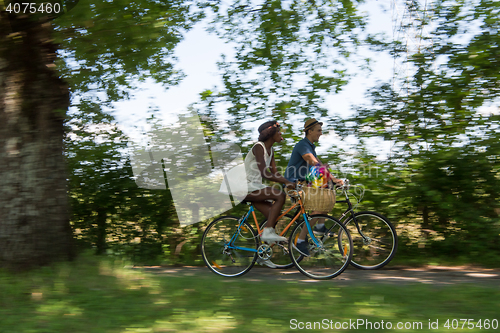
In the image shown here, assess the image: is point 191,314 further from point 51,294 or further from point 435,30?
point 435,30

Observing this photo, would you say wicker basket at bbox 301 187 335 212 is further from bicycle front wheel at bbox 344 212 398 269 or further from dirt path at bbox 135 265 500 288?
dirt path at bbox 135 265 500 288

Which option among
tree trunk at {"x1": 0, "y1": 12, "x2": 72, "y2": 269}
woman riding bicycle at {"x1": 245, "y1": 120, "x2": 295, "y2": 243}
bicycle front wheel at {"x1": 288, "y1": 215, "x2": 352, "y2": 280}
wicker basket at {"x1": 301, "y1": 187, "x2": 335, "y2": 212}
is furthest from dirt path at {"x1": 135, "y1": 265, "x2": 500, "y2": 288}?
tree trunk at {"x1": 0, "y1": 12, "x2": 72, "y2": 269}

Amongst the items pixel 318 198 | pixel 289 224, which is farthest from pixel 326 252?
pixel 318 198

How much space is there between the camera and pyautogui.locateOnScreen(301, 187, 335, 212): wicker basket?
5.13 metres

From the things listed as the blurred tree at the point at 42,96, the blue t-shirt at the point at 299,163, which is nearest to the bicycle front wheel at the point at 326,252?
the blue t-shirt at the point at 299,163

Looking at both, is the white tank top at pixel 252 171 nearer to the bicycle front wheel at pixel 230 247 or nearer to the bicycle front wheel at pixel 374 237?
the bicycle front wheel at pixel 230 247

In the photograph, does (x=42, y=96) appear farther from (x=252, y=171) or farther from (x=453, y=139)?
(x=453, y=139)

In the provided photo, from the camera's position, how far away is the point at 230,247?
567 cm

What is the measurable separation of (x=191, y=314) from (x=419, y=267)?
Result: 154 inches

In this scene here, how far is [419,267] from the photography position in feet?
20.2

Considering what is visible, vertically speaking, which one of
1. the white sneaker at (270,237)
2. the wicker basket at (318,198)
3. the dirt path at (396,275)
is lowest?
the dirt path at (396,275)

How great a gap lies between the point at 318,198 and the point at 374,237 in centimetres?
112

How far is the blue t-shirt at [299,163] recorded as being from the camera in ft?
18.0

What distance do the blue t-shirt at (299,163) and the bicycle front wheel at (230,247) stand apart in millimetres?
925
